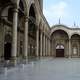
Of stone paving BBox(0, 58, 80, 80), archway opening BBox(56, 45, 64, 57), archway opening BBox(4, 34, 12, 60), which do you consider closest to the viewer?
stone paving BBox(0, 58, 80, 80)

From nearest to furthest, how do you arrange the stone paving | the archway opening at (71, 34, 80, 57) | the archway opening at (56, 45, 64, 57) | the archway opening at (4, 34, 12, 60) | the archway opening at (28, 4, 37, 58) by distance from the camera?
the stone paving
the archway opening at (4, 34, 12, 60)
the archway opening at (28, 4, 37, 58)
the archway opening at (71, 34, 80, 57)
the archway opening at (56, 45, 64, 57)

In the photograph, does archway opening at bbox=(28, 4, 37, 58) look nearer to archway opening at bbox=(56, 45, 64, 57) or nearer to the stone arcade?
the stone arcade

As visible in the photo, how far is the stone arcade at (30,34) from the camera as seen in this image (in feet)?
73.8

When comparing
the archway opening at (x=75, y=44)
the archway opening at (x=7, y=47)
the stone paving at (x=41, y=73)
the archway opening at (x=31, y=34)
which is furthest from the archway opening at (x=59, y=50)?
the stone paving at (x=41, y=73)

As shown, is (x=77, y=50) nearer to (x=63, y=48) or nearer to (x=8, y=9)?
(x=63, y=48)

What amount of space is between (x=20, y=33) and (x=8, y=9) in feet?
21.5

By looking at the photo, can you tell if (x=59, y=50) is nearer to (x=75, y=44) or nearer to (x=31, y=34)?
(x=75, y=44)

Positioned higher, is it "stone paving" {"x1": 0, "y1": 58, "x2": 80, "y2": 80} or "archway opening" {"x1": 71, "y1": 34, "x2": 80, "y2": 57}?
"archway opening" {"x1": 71, "y1": 34, "x2": 80, "y2": 57}

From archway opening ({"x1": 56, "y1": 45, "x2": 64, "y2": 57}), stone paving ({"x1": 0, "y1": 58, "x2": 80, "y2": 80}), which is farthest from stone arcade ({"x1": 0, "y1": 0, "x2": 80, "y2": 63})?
stone paving ({"x1": 0, "y1": 58, "x2": 80, "y2": 80})

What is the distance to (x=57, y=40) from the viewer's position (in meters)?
61.3

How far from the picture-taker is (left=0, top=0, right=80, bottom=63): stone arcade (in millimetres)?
22509

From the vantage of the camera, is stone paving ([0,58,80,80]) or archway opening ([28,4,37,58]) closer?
stone paving ([0,58,80,80])

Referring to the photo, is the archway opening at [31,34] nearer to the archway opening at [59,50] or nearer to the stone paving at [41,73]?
the stone paving at [41,73]

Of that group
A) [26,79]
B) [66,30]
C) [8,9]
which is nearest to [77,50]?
[66,30]
